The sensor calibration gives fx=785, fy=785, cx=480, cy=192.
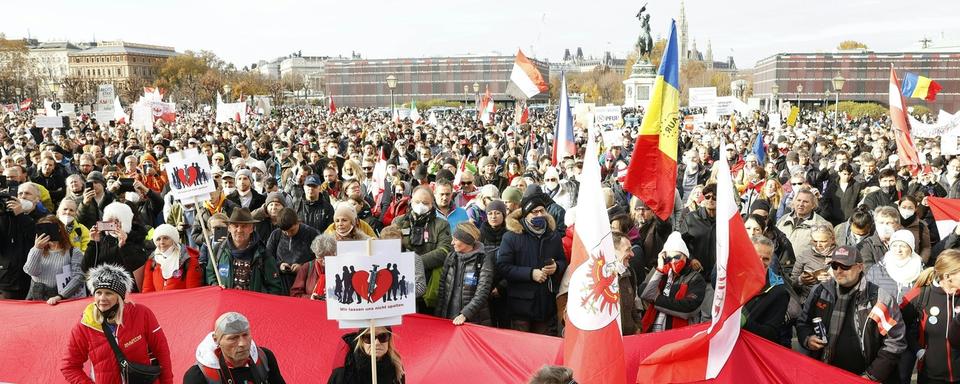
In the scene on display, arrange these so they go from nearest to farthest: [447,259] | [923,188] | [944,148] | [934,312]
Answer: [934,312] → [447,259] → [923,188] → [944,148]

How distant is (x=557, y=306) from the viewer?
6.15 meters

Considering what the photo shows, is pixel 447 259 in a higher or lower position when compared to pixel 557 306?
higher

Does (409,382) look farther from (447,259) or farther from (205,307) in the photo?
(205,307)

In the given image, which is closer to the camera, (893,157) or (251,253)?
(251,253)

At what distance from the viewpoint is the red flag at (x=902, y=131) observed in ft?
38.2

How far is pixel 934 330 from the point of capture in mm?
4738

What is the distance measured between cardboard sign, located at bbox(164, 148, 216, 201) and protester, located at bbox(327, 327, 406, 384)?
3364 mm

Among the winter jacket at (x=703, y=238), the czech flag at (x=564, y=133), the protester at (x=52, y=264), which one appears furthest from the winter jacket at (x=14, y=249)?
the czech flag at (x=564, y=133)

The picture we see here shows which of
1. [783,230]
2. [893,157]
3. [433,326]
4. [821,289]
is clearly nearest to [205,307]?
[433,326]

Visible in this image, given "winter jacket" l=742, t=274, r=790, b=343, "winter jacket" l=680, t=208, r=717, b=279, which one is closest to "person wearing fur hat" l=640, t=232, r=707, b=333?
"winter jacket" l=742, t=274, r=790, b=343

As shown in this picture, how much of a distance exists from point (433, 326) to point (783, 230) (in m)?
4.24

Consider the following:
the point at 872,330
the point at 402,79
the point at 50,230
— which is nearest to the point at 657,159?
the point at 872,330

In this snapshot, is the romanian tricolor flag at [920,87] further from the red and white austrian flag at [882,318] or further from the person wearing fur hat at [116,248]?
the person wearing fur hat at [116,248]

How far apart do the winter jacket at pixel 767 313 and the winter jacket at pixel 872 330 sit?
0.24 metres
